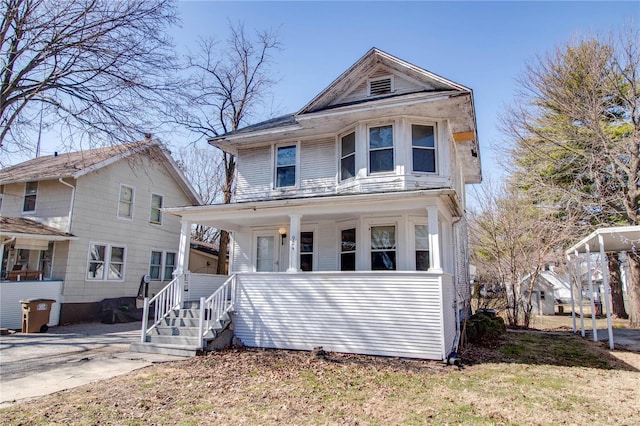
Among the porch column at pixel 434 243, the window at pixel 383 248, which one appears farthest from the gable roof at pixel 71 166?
the porch column at pixel 434 243

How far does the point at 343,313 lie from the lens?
350 inches

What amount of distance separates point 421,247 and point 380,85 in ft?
16.1

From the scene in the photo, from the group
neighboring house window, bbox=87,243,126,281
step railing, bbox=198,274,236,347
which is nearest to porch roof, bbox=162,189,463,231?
step railing, bbox=198,274,236,347

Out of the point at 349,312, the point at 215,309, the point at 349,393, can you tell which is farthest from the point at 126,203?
the point at 349,393

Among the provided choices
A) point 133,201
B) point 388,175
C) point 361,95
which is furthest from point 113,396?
point 133,201

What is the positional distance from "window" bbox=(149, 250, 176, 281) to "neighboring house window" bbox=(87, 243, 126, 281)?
166cm

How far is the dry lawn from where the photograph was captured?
505 centimetres

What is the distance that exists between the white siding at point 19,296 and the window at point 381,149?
1246 cm

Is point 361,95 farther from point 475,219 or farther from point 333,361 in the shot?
point 475,219

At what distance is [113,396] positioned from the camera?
5.85 meters

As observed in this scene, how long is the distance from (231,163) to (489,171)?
12957 mm

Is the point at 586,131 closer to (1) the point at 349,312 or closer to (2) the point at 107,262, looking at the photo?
(1) the point at 349,312

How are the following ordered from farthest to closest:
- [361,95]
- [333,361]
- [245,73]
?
[245,73]
[361,95]
[333,361]

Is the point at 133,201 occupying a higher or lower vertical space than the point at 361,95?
lower
